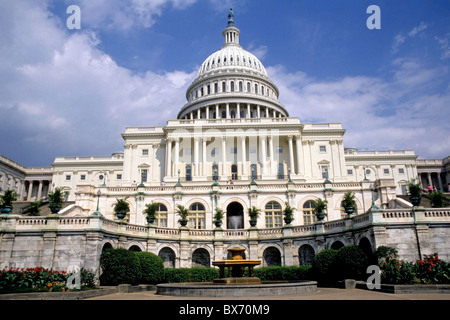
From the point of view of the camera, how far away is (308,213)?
4428cm

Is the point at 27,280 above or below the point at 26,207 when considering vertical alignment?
below

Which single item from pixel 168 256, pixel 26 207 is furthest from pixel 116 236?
pixel 26 207

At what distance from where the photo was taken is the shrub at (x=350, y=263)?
2422 centimetres

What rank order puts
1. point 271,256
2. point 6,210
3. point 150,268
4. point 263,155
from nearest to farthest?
point 150,268
point 6,210
point 271,256
point 263,155

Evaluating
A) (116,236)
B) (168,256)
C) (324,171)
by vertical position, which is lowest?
(168,256)

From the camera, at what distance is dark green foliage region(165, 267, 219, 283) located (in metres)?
28.4

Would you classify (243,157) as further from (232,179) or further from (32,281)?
(32,281)

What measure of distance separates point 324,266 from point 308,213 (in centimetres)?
1849

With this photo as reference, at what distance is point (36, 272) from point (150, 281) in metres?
8.53

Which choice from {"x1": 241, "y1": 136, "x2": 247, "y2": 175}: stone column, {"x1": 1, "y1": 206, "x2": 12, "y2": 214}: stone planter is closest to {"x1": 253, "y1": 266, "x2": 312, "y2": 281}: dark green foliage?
{"x1": 1, "y1": 206, "x2": 12, "y2": 214}: stone planter

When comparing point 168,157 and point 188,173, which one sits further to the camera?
point 188,173

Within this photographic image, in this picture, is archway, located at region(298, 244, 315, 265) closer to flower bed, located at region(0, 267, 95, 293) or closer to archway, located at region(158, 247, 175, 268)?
archway, located at region(158, 247, 175, 268)

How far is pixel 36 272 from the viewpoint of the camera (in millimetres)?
20797
